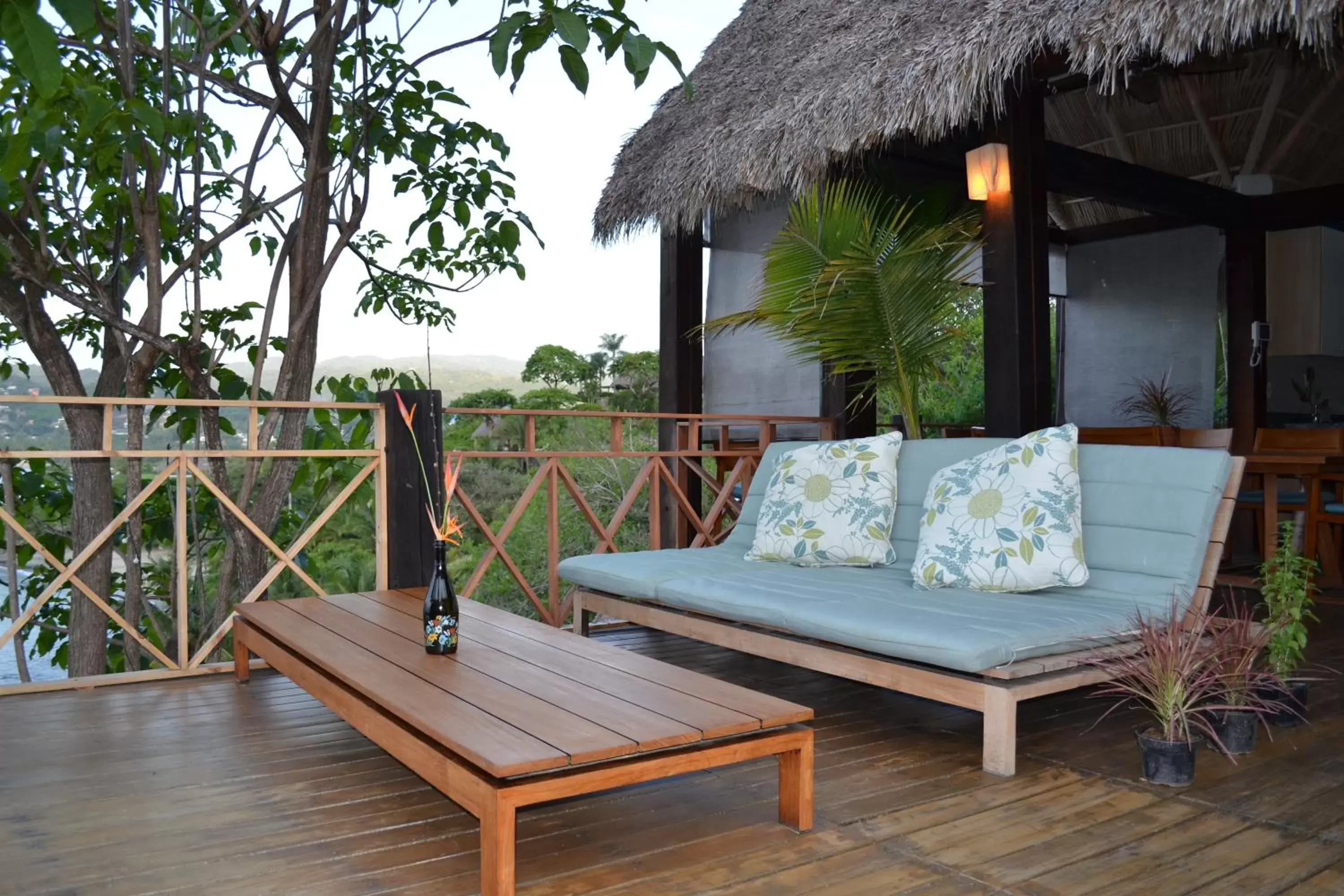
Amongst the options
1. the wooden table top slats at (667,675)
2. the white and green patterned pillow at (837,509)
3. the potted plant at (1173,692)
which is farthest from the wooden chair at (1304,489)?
the wooden table top slats at (667,675)

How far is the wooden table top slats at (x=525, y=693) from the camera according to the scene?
1.75 m

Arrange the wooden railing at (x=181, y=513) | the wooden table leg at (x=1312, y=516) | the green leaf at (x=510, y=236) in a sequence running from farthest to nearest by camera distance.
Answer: the wooden table leg at (x=1312, y=516)
the green leaf at (x=510, y=236)
the wooden railing at (x=181, y=513)

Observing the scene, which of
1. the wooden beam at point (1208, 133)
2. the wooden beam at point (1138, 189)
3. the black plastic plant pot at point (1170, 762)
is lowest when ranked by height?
the black plastic plant pot at point (1170, 762)

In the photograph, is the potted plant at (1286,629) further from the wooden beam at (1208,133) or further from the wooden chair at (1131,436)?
the wooden beam at (1208,133)

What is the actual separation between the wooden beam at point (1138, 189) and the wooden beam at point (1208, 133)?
24.6 inches

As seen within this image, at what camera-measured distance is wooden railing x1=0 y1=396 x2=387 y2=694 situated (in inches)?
125

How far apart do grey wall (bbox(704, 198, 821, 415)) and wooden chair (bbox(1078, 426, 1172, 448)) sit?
5.50 ft

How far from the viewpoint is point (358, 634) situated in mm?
2646

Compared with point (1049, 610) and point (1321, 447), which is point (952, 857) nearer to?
point (1049, 610)

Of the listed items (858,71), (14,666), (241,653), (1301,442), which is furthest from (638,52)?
(14,666)

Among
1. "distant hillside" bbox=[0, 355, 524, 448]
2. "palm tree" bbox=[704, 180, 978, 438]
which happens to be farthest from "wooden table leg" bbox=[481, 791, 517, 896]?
"palm tree" bbox=[704, 180, 978, 438]

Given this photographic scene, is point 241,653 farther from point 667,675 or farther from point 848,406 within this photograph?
point 848,406

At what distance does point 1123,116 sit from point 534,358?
13.5 metres

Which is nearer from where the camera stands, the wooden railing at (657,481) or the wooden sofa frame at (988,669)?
the wooden sofa frame at (988,669)
